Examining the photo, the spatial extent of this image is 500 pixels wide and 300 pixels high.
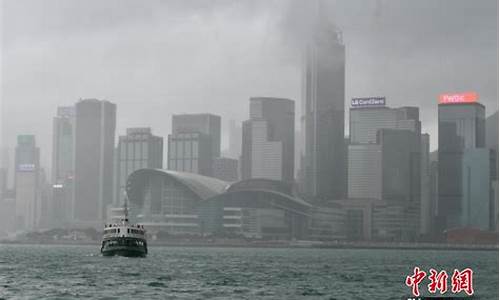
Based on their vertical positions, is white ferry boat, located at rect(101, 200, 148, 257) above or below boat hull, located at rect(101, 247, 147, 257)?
above

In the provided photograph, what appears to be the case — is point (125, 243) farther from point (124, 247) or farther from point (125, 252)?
point (125, 252)

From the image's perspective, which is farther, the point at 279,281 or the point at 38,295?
the point at 279,281

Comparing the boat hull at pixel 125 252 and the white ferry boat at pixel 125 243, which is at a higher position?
the white ferry boat at pixel 125 243

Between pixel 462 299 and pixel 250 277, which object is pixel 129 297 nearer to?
pixel 462 299

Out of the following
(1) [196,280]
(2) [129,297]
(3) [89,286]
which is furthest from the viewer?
(1) [196,280]

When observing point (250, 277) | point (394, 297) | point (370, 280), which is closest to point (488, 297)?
point (394, 297)

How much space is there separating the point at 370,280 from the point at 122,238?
142ft

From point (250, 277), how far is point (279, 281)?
4.80 meters

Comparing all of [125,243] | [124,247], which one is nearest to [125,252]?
[124,247]

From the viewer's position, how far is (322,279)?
74375mm

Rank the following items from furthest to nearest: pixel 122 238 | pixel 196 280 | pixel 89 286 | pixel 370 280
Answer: pixel 122 238 < pixel 370 280 < pixel 196 280 < pixel 89 286

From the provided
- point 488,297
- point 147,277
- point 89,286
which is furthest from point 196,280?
point 488,297

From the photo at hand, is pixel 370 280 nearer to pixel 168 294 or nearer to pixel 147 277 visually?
pixel 147 277

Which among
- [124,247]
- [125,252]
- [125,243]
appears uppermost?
[125,243]
